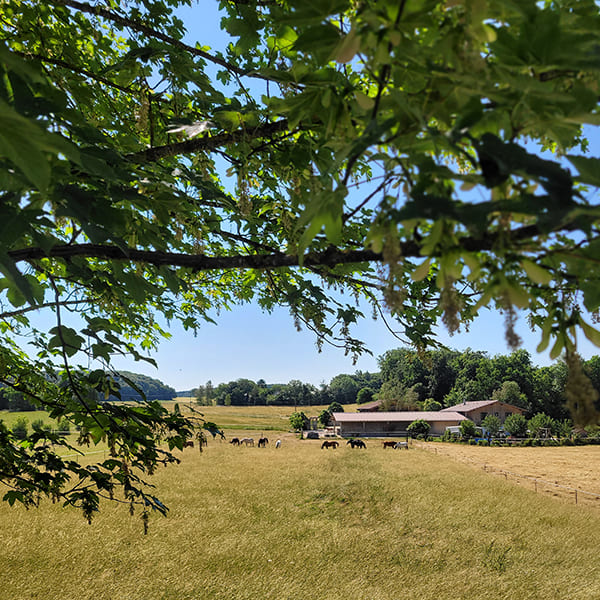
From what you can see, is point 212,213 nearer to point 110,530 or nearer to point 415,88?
point 415,88

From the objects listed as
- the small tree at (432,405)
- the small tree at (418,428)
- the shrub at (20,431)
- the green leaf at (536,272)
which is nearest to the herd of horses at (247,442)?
the shrub at (20,431)

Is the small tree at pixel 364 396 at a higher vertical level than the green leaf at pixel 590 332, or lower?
lower

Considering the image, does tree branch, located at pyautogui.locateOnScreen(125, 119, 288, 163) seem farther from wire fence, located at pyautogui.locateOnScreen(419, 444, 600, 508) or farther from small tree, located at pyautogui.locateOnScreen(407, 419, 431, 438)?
small tree, located at pyautogui.locateOnScreen(407, 419, 431, 438)

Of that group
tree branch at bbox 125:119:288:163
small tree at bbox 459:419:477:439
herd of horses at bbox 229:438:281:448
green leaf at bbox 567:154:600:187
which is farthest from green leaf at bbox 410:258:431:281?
small tree at bbox 459:419:477:439

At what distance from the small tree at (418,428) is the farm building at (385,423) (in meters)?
2.90

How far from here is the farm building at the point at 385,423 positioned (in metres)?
47.2

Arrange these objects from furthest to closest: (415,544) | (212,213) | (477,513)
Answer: (477,513) → (415,544) → (212,213)

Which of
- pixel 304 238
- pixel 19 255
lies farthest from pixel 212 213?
pixel 304 238

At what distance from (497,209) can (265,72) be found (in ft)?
3.29

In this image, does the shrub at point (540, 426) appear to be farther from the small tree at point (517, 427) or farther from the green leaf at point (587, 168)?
the green leaf at point (587, 168)

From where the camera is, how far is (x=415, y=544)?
33.3 feet

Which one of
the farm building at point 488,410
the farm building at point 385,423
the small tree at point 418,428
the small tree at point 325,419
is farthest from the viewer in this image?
the small tree at point 325,419

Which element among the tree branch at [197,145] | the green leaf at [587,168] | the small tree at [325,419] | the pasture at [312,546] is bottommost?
the small tree at [325,419]

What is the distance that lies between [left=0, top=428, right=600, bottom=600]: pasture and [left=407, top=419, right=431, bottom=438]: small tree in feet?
94.0
